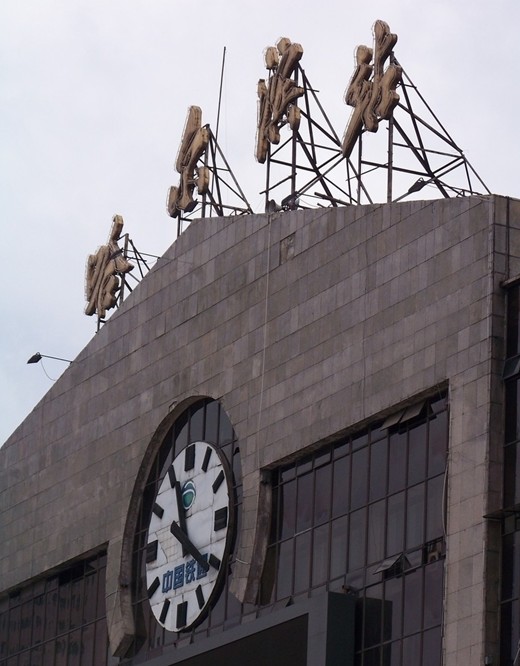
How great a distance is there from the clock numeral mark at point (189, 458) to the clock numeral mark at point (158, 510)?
1.70 m

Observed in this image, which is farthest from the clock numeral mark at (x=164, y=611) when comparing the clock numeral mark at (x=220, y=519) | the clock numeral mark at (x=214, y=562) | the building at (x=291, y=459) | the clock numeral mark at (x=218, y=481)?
the clock numeral mark at (x=218, y=481)

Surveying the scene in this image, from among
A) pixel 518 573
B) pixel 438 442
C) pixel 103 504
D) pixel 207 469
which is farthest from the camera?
pixel 103 504

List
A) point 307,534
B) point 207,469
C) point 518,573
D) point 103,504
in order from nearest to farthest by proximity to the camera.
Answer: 1. point 518,573
2. point 307,534
3. point 207,469
4. point 103,504

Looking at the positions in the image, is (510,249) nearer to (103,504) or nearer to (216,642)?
(216,642)

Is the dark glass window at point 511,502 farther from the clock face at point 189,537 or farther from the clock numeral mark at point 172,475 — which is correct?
the clock numeral mark at point 172,475

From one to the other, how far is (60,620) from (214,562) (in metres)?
12.1

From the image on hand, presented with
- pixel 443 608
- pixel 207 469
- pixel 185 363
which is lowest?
pixel 443 608

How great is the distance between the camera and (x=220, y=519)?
61.9m

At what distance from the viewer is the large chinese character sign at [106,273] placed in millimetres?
76438

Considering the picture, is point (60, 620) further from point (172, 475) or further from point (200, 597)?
point (200, 597)

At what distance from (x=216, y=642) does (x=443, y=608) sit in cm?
1048

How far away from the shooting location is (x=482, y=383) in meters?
50.7

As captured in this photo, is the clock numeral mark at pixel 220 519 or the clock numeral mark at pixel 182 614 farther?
the clock numeral mark at pixel 182 614

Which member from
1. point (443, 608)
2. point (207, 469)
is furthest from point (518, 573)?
point (207, 469)
